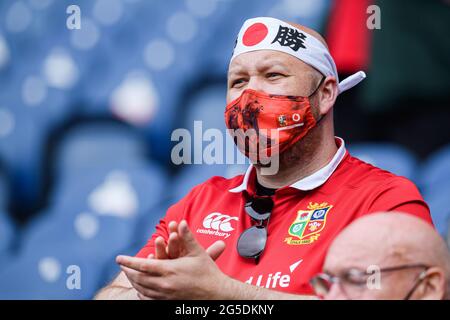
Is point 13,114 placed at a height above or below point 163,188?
above

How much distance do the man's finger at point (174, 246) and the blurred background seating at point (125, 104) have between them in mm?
2111

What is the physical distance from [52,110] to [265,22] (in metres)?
2.12

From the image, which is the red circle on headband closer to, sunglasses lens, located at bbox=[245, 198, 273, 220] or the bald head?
sunglasses lens, located at bbox=[245, 198, 273, 220]

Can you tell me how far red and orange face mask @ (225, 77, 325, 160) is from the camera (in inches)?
137

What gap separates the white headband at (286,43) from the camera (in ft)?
11.8

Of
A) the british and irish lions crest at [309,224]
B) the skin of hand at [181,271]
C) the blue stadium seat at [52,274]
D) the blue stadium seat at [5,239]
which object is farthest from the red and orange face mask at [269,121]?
the blue stadium seat at [5,239]

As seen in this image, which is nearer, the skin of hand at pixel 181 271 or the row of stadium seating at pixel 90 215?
the skin of hand at pixel 181 271

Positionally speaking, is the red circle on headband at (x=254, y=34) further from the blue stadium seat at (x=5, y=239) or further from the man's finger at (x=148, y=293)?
the blue stadium seat at (x=5, y=239)

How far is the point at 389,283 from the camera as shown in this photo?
2.43 meters

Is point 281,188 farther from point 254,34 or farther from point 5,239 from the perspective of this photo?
point 5,239

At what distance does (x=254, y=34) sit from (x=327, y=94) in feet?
1.36

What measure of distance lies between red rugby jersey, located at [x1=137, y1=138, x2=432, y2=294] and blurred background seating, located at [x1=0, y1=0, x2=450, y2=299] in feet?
3.65
